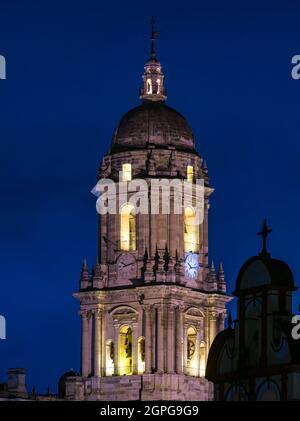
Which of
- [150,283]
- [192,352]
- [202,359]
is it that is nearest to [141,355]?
[192,352]

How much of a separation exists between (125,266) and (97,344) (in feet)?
21.2

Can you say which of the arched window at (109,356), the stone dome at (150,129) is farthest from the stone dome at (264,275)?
the stone dome at (150,129)

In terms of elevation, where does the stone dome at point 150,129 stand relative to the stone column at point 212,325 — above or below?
above

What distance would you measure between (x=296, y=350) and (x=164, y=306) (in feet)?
209

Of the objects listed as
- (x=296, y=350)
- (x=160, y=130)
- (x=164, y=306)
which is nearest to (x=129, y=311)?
(x=164, y=306)

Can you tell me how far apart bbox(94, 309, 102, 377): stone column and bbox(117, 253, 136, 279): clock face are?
3.36 m

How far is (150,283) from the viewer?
16300 cm

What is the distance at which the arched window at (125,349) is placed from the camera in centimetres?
16388

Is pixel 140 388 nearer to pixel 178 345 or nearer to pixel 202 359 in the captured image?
pixel 178 345

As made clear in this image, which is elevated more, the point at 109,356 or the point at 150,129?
the point at 150,129

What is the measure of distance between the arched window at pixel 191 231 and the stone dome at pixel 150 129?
5.34 meters

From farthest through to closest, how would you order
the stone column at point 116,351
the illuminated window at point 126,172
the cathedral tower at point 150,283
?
the illuminated window at point 126,172 < the stone column at point 116,351 < the cathedral tower at point 150,283

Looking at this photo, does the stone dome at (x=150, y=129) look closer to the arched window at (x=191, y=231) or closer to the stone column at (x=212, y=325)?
the arched window at (x=191, y=231)
